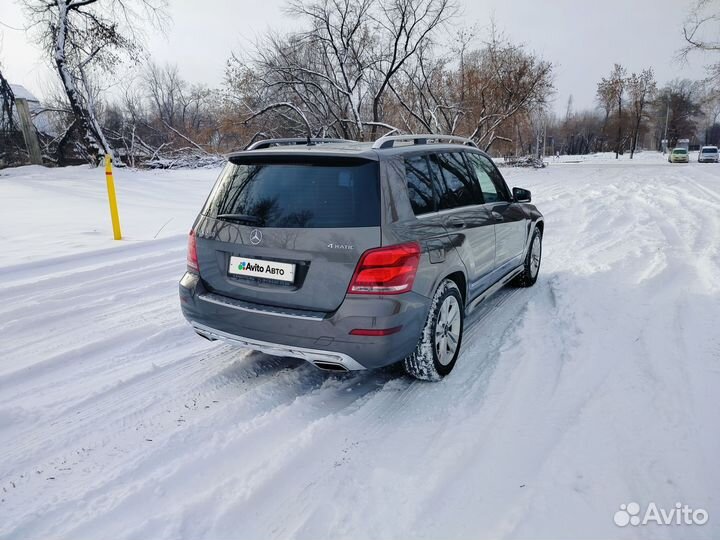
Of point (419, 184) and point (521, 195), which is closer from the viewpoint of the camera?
point (419, 184)

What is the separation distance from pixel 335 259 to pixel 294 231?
0.31 m

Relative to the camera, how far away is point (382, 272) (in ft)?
8.75

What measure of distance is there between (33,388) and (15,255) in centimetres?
408

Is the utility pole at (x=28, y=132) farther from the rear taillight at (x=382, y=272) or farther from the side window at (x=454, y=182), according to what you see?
the rear taillight at (x=382, y=272)

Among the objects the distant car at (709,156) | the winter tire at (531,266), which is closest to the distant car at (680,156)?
the distant car at (709,156)

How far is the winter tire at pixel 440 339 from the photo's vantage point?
3.04 m

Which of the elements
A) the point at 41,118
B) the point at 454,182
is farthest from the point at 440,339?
the point at 41,118

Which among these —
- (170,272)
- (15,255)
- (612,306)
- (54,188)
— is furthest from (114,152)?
(612,306)

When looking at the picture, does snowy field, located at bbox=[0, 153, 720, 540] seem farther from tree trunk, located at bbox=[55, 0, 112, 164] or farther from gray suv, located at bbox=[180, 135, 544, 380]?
tree trunk, located at bbox=[55, 0, 112, 164]

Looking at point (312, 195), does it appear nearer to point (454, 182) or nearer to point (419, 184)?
point (419, 184)

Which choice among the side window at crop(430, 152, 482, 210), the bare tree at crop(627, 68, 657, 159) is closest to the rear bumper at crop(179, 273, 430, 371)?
the side window at crop(430, 152, 482, 210)

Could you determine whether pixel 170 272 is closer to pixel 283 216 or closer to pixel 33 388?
pixel 33 388

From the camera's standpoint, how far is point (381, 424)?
2.74 meters

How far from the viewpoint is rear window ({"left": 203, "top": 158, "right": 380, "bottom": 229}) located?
2.71 m
